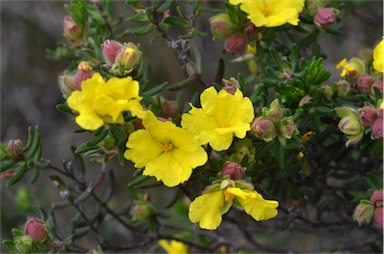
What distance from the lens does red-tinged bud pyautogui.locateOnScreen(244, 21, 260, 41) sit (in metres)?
2.05

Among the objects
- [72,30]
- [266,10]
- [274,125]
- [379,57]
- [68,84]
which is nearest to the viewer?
[68,84]

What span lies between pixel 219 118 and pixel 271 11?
0.50 metres

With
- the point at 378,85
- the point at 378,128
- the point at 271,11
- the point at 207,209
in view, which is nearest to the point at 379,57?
the point at 378,85

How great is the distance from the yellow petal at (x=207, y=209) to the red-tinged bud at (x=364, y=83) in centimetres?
66

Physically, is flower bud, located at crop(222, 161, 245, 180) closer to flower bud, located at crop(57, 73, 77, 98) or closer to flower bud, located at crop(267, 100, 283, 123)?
flower bud, located at crop(267, 100, 283, 123)

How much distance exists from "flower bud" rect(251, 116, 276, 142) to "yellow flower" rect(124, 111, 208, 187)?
0.18m

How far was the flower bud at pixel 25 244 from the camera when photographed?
1990mm

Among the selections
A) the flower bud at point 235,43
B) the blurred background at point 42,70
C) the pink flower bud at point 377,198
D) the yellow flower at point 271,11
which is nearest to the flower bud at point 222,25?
the flower bud at point 235,43

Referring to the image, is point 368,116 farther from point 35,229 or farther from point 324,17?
point 35,229

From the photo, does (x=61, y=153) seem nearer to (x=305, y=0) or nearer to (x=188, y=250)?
(x=188, y=250)

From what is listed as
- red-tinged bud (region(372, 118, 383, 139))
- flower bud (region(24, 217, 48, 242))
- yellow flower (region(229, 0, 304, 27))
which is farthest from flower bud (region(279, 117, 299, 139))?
flower bud (region(24, 217, 48, 242))

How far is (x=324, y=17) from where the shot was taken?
80.1 inches

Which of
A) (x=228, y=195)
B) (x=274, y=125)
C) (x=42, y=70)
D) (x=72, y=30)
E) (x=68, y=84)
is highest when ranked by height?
(x=68, y=84)

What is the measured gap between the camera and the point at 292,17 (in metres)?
1.91
